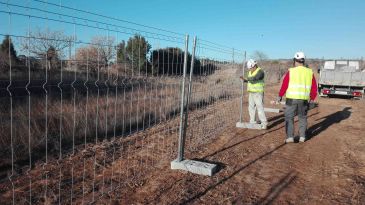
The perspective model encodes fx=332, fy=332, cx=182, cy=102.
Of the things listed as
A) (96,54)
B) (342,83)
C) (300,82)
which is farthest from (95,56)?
(342,83)

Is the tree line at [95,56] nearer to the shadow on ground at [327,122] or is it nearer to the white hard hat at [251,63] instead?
the white hard hat at [251,63]

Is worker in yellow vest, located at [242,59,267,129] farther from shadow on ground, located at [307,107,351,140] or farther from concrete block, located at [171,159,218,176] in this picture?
concrete block, located at [171,159,218,176]

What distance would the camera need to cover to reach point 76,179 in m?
4.84

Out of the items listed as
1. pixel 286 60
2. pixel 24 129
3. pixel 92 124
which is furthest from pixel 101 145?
pixel 286 60

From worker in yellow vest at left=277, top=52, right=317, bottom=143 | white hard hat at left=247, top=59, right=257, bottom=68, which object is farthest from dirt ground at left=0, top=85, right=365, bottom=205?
white hard hat at left=247, top=59, right=257, bottom=68

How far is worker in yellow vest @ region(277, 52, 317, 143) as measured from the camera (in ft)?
23.9

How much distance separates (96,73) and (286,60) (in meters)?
57.9

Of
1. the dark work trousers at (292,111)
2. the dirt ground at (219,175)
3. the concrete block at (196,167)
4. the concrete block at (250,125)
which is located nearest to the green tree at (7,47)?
the dirt ground at (219,175)

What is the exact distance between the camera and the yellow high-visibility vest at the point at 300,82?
7.27 m

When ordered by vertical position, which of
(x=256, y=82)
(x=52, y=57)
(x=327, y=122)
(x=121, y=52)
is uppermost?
(x=121, y=52)

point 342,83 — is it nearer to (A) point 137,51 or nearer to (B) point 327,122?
(B) point 327,122

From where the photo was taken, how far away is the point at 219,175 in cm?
523

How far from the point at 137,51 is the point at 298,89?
4118 mm

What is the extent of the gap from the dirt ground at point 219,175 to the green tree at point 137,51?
4.88 ft
